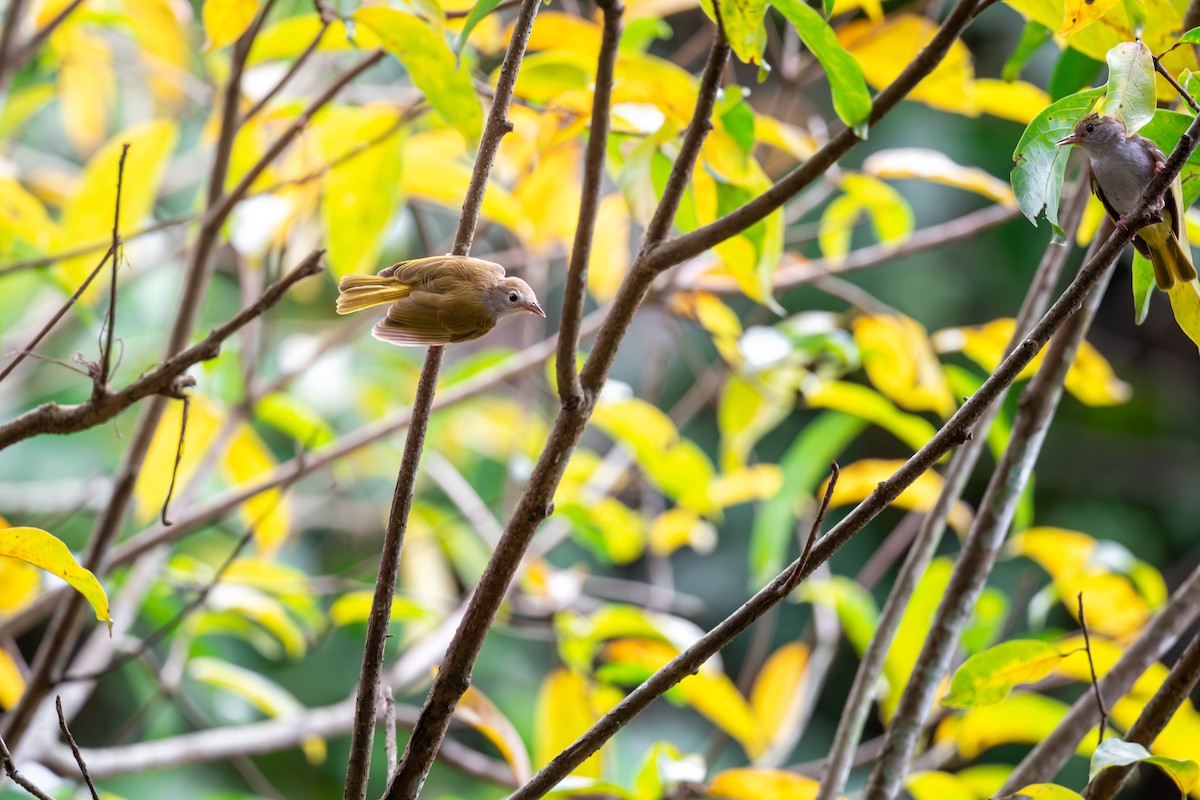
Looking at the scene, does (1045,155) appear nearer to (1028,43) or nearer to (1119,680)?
(1028,43)

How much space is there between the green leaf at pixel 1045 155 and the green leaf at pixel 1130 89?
4 cm

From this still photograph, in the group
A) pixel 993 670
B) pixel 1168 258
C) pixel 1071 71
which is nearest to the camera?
pixel 1168 258

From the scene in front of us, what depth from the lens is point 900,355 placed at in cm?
130

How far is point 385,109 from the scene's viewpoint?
1.12 m

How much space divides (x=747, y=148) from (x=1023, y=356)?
34cm

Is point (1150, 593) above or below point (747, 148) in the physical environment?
below

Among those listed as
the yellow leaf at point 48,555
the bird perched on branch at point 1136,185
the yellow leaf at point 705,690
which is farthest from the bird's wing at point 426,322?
the yellow leaf at point 705,690

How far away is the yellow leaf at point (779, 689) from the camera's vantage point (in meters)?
1.50

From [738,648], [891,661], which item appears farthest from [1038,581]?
[891,661]

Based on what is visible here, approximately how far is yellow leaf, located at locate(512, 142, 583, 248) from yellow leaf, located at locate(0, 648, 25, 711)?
2.77 feet

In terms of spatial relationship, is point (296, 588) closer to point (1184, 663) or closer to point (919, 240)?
→ point (919, 240)

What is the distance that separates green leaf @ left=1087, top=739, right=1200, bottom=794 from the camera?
585mm

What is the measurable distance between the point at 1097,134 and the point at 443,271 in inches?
16.9

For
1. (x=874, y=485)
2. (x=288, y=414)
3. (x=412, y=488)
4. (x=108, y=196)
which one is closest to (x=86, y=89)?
(x=108, y=196)
